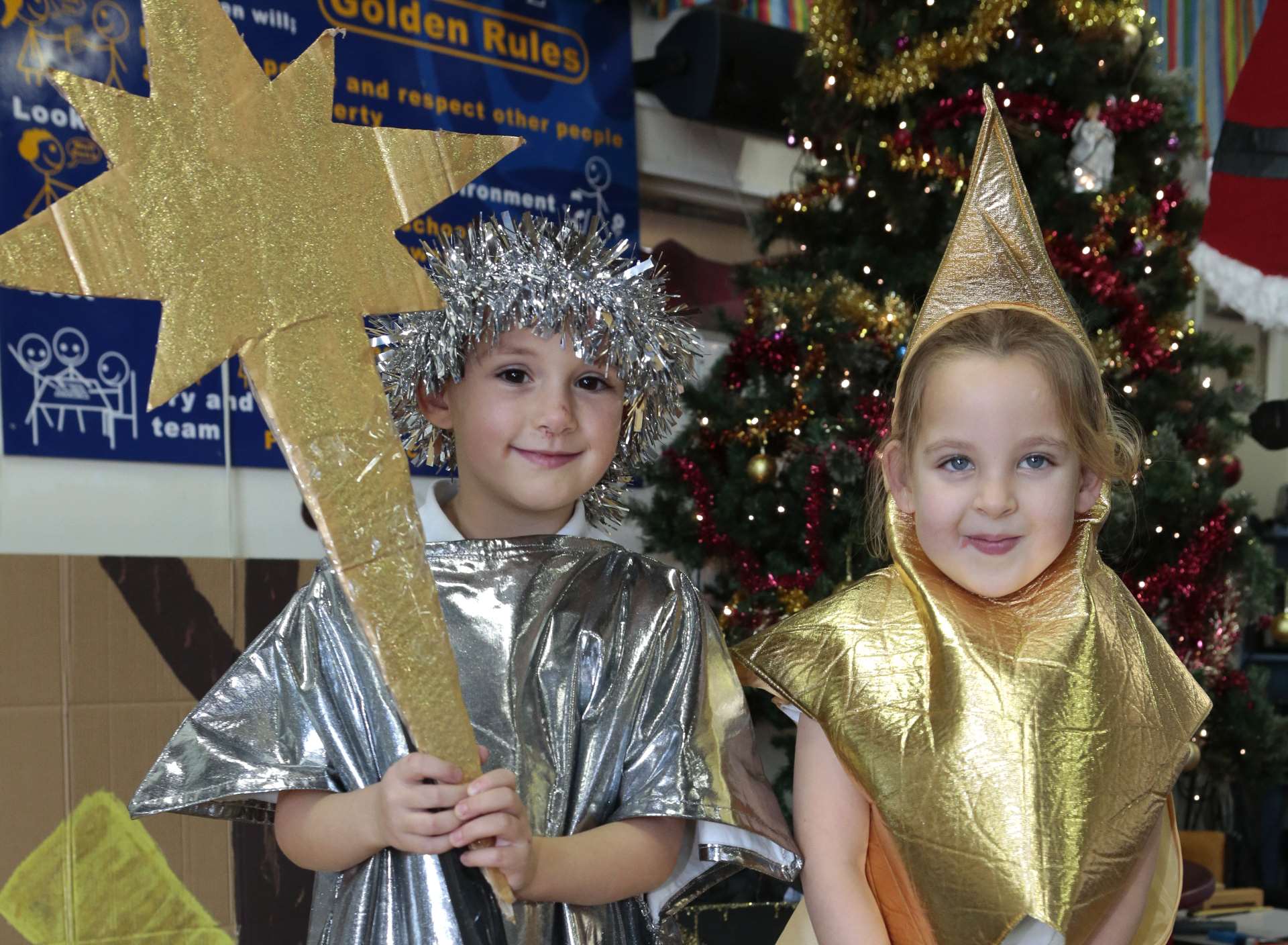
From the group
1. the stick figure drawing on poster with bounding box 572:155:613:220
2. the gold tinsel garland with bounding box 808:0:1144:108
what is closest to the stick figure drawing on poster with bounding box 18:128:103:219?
the stick figure drawing on poster with bounding box 572:155:613:220

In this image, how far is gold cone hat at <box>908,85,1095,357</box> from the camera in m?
1.30

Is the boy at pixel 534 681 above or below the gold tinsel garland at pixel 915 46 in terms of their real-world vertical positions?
below

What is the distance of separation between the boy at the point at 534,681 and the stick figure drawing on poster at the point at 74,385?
A: 4.98 feet

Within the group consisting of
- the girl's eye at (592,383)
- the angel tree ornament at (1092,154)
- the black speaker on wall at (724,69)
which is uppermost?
the black speaker on wall at (724,69)

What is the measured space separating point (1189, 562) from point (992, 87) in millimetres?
1080

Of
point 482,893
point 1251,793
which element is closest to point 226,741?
point 482,893

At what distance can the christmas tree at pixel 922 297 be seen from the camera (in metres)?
2.85

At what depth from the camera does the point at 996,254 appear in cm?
131

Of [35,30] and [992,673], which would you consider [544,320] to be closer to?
[992,673]

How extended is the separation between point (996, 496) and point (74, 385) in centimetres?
195

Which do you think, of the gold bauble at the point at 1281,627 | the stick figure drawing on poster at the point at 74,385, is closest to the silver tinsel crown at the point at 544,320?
the stick figure drawing on poster at the point at 74,385

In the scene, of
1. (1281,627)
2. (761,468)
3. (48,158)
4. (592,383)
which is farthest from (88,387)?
(1281,627)

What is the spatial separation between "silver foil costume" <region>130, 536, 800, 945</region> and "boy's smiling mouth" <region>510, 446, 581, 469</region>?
0.07 metres

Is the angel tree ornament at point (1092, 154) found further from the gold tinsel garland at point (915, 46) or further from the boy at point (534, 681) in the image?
the boy at point (534, 681)
